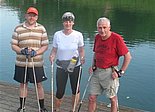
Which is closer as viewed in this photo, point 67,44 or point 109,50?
point 109,50

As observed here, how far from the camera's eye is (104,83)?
207 inches

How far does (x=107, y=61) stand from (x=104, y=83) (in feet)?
1.19

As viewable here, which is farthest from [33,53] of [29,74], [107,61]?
[107,61]

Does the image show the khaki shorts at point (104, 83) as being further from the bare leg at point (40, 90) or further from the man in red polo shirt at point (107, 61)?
the bare leg at point (40, 90)

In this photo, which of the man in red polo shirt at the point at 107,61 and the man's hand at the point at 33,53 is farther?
the man's hand at the point at 33,53

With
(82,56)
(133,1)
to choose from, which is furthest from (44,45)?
(133,1)

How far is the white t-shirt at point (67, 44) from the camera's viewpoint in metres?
5.55

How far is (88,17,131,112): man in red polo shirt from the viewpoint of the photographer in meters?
5.01

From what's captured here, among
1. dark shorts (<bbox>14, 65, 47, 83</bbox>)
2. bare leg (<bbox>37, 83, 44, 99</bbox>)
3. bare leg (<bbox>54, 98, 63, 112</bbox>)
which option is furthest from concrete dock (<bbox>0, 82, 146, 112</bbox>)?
dark shorts (<bbox>14, 65, 47, 83</bbox>)

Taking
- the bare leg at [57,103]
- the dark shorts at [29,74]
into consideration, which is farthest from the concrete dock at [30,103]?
the dark shorts at [29,74]

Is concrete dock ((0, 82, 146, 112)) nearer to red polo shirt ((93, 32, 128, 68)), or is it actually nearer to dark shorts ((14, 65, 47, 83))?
dark shorts ((14, 65, 47, 83))

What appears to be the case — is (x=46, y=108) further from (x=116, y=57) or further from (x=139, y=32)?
(x=139, y=32)

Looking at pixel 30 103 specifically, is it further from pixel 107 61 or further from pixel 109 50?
pixel 109 50

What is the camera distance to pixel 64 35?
555cm
